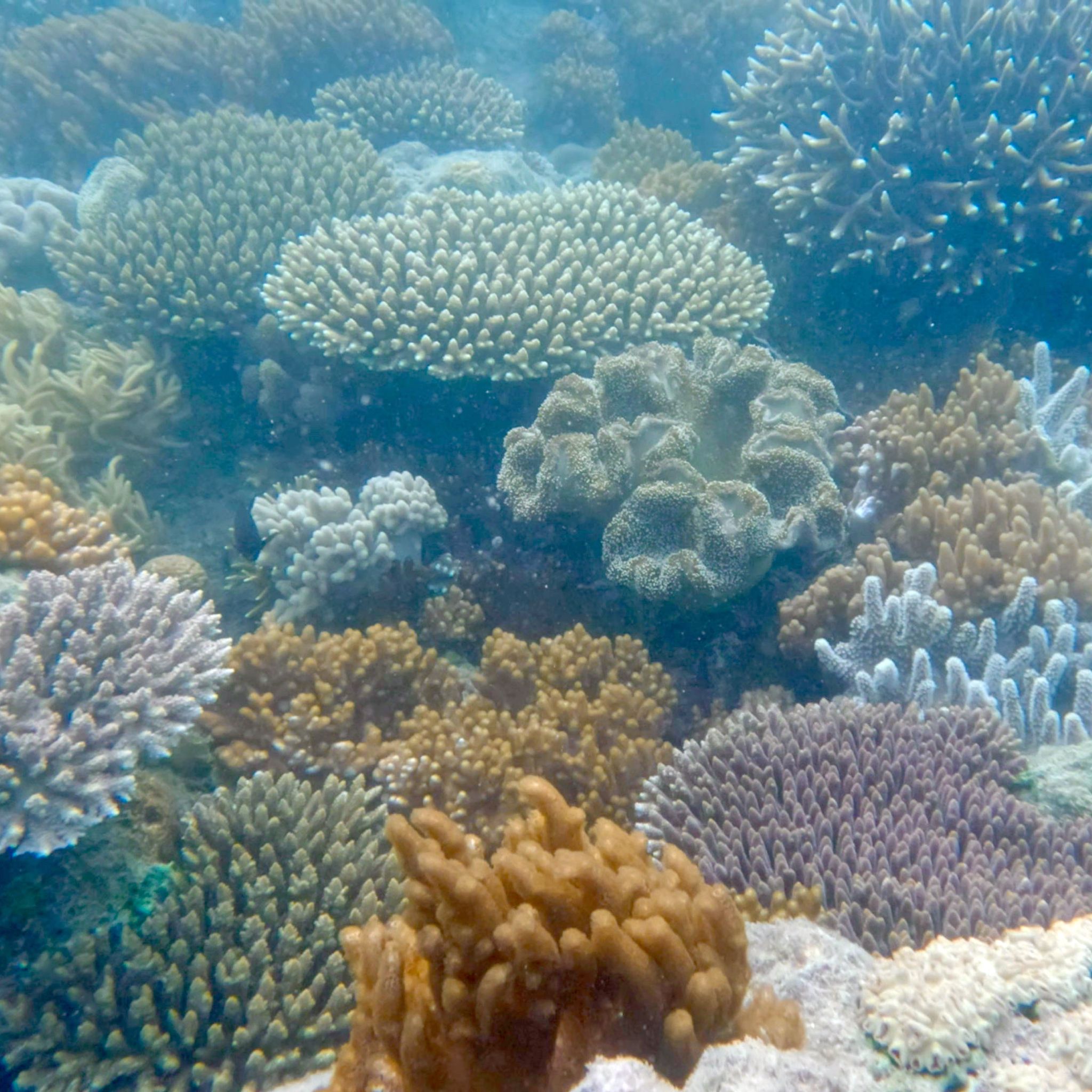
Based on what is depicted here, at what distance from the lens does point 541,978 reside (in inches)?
75.9

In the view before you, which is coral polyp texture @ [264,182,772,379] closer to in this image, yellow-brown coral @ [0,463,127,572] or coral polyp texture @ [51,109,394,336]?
coral polyp texture @ [51,109,394,336]

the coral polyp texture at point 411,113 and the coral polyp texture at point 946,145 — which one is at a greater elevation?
the coral polyp texture at point 411,113

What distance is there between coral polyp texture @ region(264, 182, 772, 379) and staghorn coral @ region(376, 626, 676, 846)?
6.75 feet

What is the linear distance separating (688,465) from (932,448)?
1.82 metres

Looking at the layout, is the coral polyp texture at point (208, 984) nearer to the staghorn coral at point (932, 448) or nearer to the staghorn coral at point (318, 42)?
the staghorn coral at point (932, 448)

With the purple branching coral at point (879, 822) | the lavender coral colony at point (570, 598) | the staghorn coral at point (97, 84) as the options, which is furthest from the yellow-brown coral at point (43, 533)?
the staghorn coral at point (97, 84)

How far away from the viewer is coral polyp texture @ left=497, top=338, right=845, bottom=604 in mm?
4340

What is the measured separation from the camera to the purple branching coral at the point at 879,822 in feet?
9.00

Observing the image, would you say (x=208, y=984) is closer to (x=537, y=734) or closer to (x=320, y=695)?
(x=320, y=695)

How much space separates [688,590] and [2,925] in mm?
3479

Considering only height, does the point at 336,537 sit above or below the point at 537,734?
above

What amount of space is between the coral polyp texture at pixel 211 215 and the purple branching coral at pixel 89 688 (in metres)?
3.70

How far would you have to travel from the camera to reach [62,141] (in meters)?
10.2

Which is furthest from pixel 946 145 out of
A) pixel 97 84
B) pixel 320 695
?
pixel 97 84
